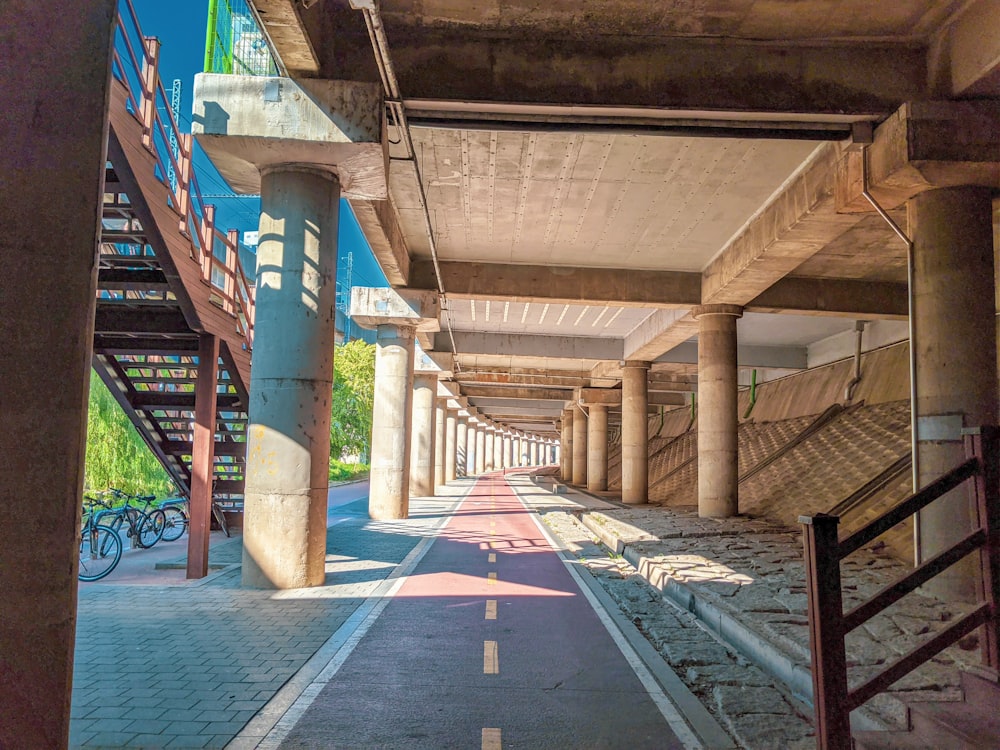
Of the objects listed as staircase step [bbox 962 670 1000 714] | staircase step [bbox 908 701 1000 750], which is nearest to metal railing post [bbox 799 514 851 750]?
staircase step [bbox 908 701 1000 750]

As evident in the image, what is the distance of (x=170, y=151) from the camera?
1061 cm

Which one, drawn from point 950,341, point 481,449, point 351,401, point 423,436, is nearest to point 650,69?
point 950,341

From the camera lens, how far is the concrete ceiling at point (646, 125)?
9773 mm

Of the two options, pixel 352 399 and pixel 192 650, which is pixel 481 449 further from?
pixel 192 650

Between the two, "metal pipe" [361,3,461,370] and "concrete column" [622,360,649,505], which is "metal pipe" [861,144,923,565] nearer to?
"metal pipe" [361,3,461,370]

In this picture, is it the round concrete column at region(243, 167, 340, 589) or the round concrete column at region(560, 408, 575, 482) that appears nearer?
the round concrete column at region(243, 167, 340, 589)

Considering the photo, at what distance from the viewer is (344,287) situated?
102 meters

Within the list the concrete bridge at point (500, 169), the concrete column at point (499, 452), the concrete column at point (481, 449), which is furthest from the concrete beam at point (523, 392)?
the concrete column at point (499, 452)

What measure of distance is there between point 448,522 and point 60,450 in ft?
61.6

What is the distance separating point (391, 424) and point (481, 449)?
66107mm

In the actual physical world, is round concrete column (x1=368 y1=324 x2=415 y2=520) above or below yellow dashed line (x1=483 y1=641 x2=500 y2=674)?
above

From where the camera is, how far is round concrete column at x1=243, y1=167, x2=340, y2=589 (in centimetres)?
1034

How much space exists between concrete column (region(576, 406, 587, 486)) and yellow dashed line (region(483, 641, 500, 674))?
46424 mm

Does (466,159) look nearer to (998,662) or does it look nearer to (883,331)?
(998,662)
